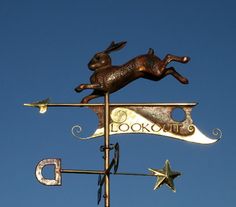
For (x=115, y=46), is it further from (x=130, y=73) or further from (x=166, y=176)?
(x=166, y=176)

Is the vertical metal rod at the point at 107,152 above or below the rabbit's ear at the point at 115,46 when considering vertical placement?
below

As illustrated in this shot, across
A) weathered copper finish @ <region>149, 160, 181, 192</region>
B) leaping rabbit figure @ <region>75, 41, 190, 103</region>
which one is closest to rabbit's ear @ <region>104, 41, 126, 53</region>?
leaping rabbit figure @ <region>75, 41, 190, 103</region>

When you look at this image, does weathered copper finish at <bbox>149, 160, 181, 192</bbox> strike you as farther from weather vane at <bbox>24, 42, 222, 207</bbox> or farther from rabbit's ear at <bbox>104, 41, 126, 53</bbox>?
rabbit's ear at <bbox>104, 41, 126, 53</bbox>

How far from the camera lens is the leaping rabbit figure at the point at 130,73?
6738 millimetres

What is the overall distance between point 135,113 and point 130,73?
12.1 inches

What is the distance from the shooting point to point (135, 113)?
677 cm

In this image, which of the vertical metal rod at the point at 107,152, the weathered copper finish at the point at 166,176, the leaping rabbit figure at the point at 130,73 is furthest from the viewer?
the leaping rabbit figure at the point at 130,73

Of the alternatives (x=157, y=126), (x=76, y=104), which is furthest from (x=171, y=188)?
(x=76, y=104)

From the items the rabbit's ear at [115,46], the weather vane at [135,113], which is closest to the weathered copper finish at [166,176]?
the weather vane at [135,113]

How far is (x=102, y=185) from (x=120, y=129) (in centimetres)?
46

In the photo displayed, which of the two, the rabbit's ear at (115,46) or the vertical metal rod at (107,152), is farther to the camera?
the rabbit's ear at (115,46)

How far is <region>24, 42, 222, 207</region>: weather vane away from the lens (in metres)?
6.61

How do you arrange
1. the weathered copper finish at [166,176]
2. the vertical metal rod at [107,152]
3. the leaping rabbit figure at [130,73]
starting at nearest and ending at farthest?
the vertical metal rod at [107,152]
the weathered copper finish at [166,176]
the leaping rabbit figure at [130,73]

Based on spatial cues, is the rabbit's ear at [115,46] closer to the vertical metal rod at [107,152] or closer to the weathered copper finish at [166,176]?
the vertical metal rod at [107,152]
